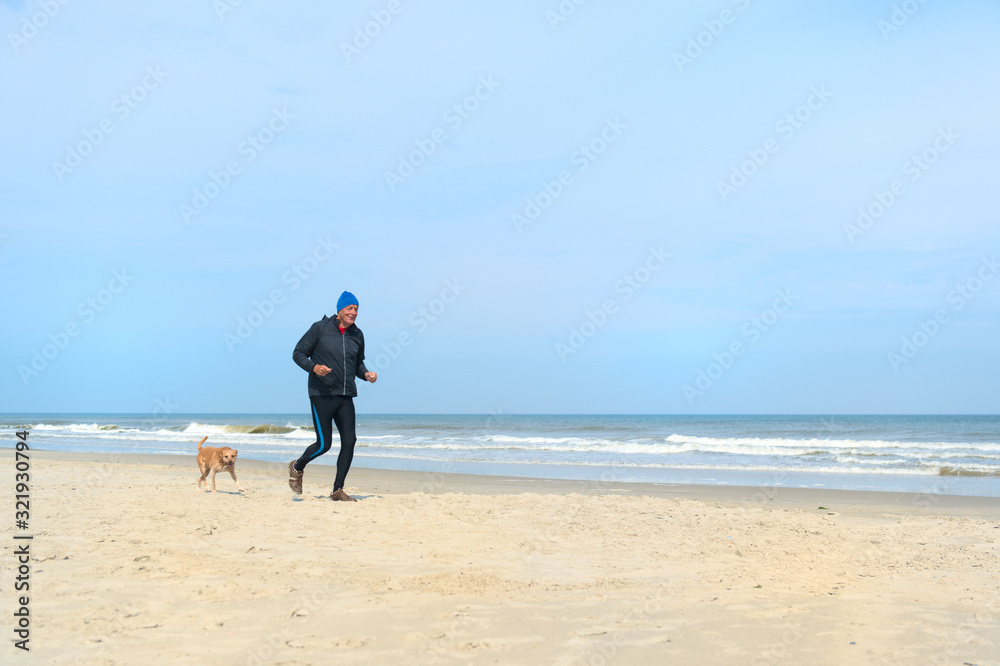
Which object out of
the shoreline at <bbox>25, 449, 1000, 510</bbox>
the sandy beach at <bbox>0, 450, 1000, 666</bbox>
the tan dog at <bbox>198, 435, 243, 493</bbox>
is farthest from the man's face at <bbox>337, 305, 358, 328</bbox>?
the shoreline at <bbox>25, 449, 1000, 510</bbox>

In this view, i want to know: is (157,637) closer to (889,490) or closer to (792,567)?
(792,567)

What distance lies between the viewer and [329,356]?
677 centimetres

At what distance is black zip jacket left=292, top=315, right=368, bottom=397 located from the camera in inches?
267

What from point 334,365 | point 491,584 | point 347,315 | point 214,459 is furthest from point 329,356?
point 491,584

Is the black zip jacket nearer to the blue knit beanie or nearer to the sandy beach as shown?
the blue knit beanie

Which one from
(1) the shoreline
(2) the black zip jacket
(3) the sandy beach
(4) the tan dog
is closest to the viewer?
(3) the sandy beach

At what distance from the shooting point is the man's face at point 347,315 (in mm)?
6836

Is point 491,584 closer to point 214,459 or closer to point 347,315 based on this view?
point 347,315

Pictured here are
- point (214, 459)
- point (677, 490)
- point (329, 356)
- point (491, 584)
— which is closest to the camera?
point (491, 584)

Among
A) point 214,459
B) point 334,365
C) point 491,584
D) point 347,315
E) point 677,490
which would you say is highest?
point 347,315

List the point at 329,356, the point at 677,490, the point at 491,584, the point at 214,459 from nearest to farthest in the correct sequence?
1. the point at 491,584
2. the point at 329,356
3. the point at 214,459
4. the point at 677,490

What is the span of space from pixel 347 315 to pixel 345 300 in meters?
0.15

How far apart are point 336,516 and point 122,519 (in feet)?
5.08

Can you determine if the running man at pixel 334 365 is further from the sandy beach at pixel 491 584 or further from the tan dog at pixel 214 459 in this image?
the tan dog at pixel 214 459
